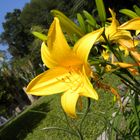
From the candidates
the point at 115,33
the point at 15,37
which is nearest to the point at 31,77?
the point at 15,37

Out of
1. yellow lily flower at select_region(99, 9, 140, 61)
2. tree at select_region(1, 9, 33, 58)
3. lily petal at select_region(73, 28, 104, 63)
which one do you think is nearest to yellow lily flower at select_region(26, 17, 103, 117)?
lily petal at select_region(73, 28, 104, 63)

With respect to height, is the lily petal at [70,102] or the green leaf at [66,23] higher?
the green leaf at [66,23]

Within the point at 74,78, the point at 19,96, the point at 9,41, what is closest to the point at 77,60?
the point at 74,78

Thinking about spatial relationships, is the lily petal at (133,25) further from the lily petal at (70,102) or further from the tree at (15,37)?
the tree at (15,37)

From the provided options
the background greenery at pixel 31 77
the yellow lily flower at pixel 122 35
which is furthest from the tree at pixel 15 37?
the yellow lily flower at pixel 122 35

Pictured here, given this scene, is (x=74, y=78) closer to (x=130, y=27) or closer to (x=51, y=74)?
(x=51, y=74)

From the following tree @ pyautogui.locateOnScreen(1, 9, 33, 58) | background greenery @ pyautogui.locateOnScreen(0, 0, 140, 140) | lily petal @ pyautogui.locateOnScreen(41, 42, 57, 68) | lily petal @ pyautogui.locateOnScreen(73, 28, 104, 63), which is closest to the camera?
lily petal @ pyautogui.locateOnScreen(73, 28, 104, 63)

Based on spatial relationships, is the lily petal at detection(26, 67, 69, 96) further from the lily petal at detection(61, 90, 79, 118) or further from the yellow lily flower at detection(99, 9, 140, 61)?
the yellow lily flower at detection(99, 9, 140, 61)
